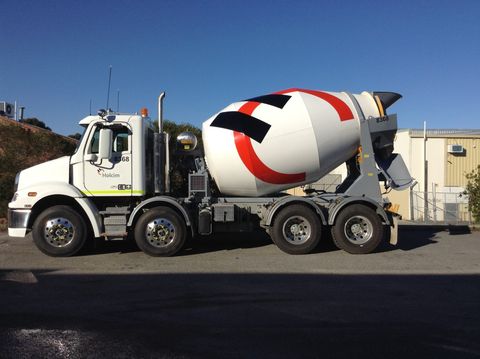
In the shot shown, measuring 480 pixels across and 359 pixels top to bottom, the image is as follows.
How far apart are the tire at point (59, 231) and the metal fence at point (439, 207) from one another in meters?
18.1

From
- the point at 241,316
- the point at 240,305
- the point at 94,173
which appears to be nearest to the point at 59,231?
the point at 94,173

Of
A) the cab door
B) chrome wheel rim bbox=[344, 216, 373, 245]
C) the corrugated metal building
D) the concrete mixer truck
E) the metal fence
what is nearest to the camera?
the concrete mixer truck

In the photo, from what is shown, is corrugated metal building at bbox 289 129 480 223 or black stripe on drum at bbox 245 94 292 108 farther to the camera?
corrugated metal building at bbox 289 129 480 223

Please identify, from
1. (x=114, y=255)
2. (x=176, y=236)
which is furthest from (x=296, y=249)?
(x=114, y=255)

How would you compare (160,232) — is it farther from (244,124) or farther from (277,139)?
(277,139)

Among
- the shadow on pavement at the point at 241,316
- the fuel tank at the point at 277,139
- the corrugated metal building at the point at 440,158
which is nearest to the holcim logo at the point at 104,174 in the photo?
the fuel tank at the point at 277,139

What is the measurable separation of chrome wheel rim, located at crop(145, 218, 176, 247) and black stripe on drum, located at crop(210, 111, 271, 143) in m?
2.37

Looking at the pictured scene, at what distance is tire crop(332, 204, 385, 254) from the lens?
9133mm

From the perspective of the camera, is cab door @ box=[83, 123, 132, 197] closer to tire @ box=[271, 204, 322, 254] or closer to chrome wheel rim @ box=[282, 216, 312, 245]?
tire @ box=[271, 204, 322, 254]

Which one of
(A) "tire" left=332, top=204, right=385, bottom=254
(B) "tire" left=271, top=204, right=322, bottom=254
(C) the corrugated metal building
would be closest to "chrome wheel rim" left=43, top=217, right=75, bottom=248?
(B) "tire" left=271, top=204, right=322, bottom=254

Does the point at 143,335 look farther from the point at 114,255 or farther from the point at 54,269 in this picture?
the point at 114,255

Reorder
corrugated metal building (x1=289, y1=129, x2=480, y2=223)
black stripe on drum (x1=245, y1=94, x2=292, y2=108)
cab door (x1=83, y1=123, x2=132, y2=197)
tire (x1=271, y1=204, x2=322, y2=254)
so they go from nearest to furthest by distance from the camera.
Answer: cab door (x1=83, y1=123, x2=132, y2=197) → tire (x1=271, y1=204, x2=322, y2=254) → black stripe on drum (x1=245, y1=94, x2=292, y2=108) → corrugated metal building (x1=289, y1=129, x2=480, y2=223)

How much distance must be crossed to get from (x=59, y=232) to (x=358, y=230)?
20.1 ft

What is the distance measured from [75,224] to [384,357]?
259 inches
